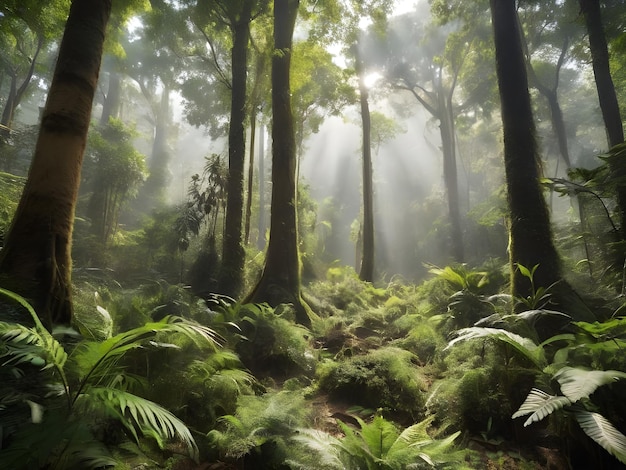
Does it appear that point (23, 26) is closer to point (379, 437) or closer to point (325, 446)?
point (325, 446)

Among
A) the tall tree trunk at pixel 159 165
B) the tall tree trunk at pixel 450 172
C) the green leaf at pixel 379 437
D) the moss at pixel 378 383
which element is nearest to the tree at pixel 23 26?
the moss at pixel 378 383

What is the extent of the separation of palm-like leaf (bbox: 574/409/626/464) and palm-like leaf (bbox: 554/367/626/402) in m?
0.14

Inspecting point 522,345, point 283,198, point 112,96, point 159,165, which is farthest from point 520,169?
point 112,96

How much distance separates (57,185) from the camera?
320 cm

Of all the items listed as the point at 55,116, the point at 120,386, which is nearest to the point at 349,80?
the point at 55,116

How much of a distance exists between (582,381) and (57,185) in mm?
4601

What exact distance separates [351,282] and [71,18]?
33.3 ft

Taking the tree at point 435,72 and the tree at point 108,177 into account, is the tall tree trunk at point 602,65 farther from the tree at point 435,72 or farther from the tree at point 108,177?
the tree at point 108,177

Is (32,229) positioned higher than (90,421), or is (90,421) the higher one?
(32,229)

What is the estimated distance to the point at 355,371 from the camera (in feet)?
13.1

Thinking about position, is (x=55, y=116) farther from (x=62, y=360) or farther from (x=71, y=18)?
(x=62, y=360)

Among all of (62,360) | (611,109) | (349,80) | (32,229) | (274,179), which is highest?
(349,80)

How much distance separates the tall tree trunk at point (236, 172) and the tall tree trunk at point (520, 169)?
6845mm

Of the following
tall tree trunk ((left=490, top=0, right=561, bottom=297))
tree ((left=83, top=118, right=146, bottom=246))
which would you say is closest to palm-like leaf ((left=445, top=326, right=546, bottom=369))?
tall tree trunk ((left=490, top=0, right=561, bottom=297))
